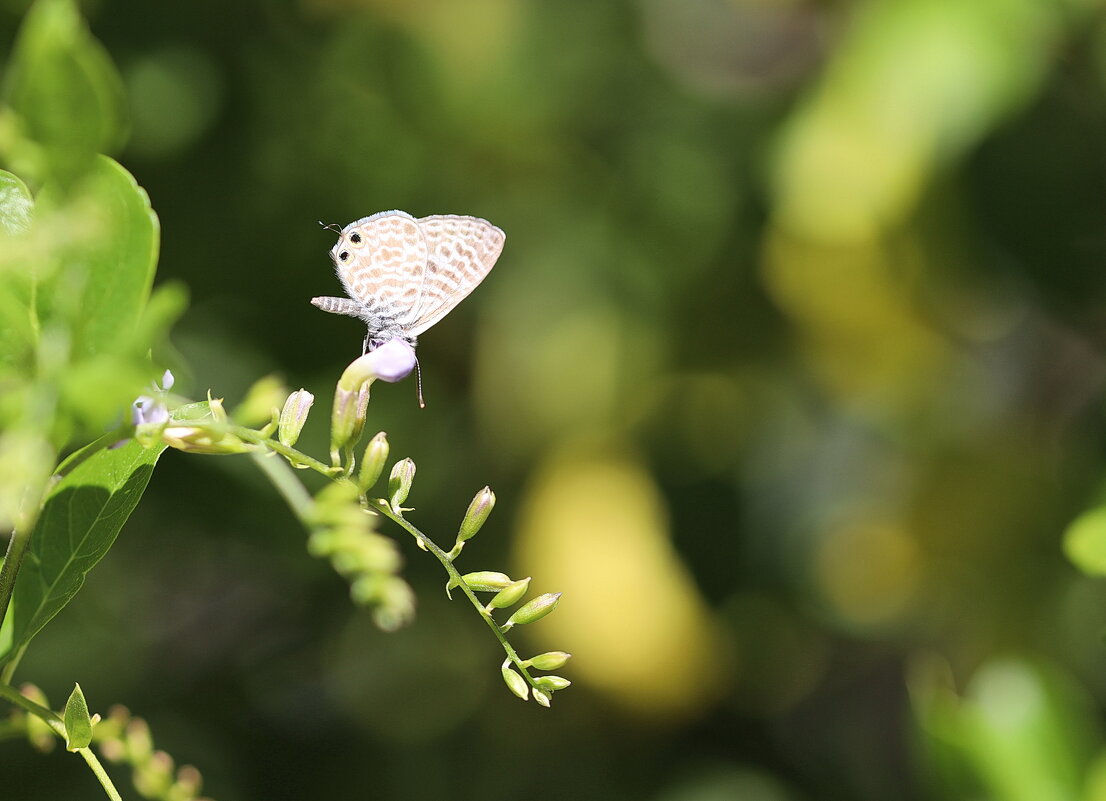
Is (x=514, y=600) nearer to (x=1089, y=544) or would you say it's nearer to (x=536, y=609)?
(x=536, y=609)

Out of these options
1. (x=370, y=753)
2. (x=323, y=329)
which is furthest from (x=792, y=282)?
(x=370, y=753)

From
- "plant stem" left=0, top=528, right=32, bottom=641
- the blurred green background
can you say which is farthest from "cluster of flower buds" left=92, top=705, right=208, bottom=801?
the blurred green background

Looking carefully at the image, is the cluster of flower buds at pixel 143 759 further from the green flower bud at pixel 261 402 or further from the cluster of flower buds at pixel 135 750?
the green flower bud at pixel 261 402

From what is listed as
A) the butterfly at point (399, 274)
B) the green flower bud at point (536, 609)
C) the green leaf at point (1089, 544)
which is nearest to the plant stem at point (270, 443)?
the green flower bud at point (536, 609)

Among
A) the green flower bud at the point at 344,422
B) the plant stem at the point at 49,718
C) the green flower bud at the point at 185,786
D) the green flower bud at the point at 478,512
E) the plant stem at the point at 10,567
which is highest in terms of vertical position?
the green flower bud at the point at 344,422

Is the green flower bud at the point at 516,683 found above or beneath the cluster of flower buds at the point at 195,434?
beneath

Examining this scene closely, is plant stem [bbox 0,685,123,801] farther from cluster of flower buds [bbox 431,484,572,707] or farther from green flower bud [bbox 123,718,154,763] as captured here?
cluster of flower buds [bbox 431,484,572,707]

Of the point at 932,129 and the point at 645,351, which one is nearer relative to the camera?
the point at 932,129

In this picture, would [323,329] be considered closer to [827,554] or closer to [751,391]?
[751,391]
